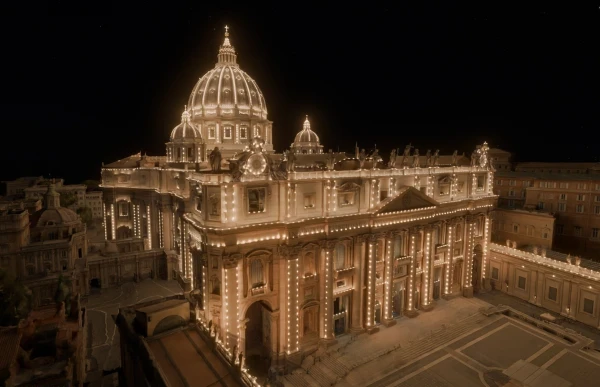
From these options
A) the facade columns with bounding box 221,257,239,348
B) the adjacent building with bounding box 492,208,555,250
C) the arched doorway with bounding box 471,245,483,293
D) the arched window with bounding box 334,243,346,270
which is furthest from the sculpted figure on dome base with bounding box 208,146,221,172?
the adjacent building with bounding box 492,208,555,250

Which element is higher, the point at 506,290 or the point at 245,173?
the point at 245,173

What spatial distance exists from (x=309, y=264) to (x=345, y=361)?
32.2 feet

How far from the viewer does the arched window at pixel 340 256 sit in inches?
1501

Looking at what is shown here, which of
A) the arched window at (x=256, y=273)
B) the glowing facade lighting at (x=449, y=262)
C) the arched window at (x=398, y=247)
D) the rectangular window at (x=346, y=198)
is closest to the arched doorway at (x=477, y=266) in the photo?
the glowing facade lighting at (x=449, y=262)

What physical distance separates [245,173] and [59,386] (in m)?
19.8

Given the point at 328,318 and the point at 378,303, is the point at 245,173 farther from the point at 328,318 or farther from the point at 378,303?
the point at 378,303

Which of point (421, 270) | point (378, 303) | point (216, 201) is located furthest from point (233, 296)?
point (421, 270)

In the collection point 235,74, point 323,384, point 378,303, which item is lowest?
point 323,384

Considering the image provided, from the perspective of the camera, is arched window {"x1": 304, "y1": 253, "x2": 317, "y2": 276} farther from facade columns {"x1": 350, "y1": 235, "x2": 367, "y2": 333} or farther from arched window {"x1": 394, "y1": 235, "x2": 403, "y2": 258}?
arched window {"x1": 394, "y1": 235, "x2": 403, "y2": 258}

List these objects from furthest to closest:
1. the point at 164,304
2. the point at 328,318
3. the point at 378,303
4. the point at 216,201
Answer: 1. the point at 378,303
2. the point at 328,318
3. the point at 216,201
4. the point at 164,304

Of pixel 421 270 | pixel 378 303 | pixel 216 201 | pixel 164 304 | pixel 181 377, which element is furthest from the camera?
pixel 421 270

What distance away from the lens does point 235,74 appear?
66.8m

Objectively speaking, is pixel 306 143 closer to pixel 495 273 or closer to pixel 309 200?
pixel 309 200

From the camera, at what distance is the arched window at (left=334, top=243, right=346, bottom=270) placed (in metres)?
38.1
